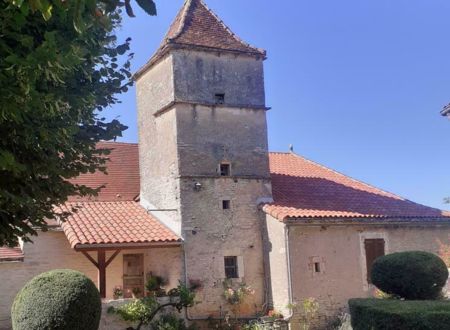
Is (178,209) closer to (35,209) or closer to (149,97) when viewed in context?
(149,97)

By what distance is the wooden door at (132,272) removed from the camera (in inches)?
665

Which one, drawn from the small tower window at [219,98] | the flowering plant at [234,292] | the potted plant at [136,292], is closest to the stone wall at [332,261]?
the flowering plant at [234,292]

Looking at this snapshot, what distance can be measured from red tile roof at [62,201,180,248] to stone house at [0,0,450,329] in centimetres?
3

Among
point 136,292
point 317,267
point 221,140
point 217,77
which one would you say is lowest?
point 136,292

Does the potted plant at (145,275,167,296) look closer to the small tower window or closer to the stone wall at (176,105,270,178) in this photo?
the stone wall at (176,105,270,178)

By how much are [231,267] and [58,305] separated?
590cm

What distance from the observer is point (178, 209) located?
15656 mm

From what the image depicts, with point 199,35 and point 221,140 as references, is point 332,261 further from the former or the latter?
point 199,35

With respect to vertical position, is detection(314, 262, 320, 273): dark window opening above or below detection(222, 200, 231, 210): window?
below

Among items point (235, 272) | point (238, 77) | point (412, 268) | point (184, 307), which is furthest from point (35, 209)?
point (238, 77)

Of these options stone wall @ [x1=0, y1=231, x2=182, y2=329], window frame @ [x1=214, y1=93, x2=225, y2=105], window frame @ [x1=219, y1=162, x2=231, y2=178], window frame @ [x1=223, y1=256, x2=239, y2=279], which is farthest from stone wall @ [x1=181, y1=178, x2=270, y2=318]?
window frame @ [x1=214, y1=93, x2=225, y2=105]

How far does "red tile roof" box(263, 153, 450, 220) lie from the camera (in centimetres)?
1577

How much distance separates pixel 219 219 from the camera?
1591 cm

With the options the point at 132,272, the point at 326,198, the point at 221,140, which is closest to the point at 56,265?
the point at 132,272
